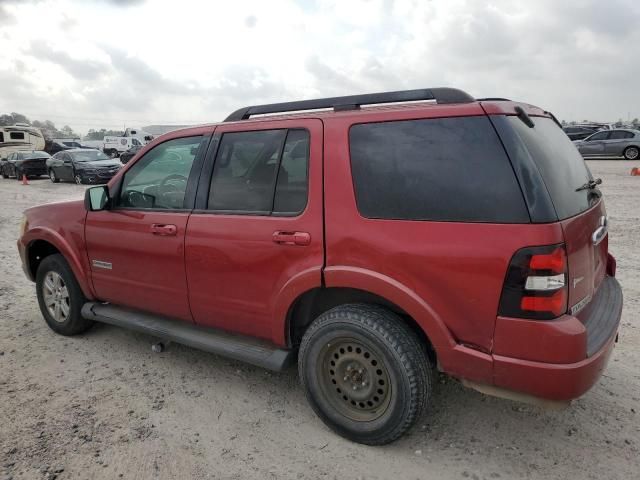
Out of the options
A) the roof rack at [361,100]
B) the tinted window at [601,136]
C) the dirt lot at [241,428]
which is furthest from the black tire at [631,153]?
the roof rack at [361,100]

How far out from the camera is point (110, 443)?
2.81m

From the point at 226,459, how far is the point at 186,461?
22cm

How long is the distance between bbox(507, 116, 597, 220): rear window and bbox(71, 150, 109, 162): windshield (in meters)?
19.9

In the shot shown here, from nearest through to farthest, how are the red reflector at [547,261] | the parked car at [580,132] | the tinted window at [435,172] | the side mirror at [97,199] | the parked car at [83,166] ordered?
the red reflector at [547,261]
the tinted window at [435,172]
the side mirror at [97,199]
the parked car at [83,166]
the parked car at [580,132]

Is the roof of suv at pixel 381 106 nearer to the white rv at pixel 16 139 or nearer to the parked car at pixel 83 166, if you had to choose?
the parked car at pixel 83 166

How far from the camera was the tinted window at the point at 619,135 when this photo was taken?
20.5m

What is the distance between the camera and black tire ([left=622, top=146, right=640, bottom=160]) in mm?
20406

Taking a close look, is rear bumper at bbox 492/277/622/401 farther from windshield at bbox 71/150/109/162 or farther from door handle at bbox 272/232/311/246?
windshield at bbox 71/150/109/162

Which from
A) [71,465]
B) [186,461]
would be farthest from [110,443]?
[186,461]

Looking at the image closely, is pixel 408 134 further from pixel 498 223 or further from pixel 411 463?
pixel 411 463

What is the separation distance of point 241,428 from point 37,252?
294cm

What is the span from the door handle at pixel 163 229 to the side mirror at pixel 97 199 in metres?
0.58

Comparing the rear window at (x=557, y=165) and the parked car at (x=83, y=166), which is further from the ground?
the rear window at (x=557, y=165)

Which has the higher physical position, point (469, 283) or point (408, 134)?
point (408, 134)
